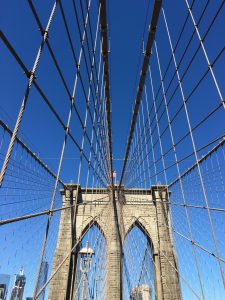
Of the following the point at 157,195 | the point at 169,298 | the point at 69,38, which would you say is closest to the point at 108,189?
the point at 157,195

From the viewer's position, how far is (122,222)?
1638 centimetres

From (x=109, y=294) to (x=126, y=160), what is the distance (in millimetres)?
6870

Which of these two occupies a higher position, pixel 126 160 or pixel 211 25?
pixel 126 160

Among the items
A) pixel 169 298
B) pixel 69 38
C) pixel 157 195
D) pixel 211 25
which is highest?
pixel 157 195

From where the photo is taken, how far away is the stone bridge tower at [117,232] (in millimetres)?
14016

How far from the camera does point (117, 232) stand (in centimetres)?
1588

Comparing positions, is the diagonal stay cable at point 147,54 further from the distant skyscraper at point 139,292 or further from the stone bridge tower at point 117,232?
the distant skyscraper at point 139,292

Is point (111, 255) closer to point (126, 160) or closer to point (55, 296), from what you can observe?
point (55, 296)

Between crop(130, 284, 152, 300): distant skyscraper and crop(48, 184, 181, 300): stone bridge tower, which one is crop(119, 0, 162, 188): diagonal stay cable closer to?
crop(48, 184, 181, 300): stone bridge tower

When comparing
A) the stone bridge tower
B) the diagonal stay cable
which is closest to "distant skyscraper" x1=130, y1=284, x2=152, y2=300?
the stone bridge tower

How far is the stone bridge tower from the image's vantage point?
14.0 meters

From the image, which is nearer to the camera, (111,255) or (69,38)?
(69,38)

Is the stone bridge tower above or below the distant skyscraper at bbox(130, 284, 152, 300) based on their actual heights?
above

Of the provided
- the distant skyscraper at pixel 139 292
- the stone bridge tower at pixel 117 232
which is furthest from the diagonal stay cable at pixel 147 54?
the distant skyscraper at pixel 139 292
